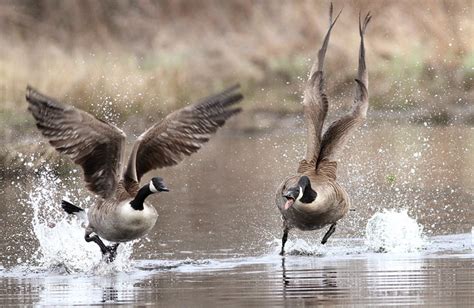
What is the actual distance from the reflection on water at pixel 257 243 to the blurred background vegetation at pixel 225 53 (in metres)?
5.68

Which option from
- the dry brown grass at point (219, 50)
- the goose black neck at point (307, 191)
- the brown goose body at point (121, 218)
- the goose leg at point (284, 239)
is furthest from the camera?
the dry brown grass at point (219, 50)

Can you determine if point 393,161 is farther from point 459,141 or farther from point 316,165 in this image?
point 316,165

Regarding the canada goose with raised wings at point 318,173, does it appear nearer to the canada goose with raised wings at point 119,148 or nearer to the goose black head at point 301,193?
the goose black head at point 301,193

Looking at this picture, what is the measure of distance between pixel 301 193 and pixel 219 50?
23.7 m

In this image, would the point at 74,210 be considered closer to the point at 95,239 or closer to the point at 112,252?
the point at 95,239

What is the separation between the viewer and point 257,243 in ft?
65.0

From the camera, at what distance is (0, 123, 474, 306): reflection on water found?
15.6m

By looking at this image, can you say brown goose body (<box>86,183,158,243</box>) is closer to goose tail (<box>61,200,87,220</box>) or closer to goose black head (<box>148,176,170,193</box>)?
goose black head (<box>148,176,170,193</box>)

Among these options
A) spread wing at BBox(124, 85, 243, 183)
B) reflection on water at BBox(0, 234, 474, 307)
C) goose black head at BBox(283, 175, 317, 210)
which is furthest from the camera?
spread wing at BBox(124, 85, 243, 183)

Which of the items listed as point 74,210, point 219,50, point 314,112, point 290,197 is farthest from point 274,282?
point 219,50

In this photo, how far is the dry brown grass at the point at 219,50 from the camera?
120ft

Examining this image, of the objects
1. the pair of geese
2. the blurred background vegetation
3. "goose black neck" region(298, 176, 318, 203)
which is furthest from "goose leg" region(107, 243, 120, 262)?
the blurred background vegetation

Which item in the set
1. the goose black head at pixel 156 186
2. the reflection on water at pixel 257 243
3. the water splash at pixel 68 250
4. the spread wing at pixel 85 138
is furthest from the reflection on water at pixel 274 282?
the spread wing at pixel 85 138

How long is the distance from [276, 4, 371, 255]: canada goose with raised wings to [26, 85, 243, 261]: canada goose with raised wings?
118 cm
